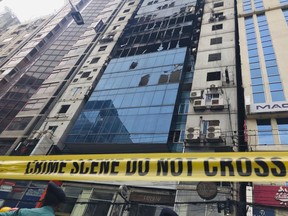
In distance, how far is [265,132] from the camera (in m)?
19.7

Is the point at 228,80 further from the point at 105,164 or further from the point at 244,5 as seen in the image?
the point at 105,164

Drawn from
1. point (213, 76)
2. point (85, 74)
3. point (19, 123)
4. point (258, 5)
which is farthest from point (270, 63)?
point (19, 123)

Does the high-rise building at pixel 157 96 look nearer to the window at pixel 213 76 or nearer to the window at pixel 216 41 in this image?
the window at pixel 213 76

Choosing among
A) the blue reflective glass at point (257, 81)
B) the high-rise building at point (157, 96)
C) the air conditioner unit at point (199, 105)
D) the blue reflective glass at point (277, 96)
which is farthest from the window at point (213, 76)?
the blue reflective glass at point (277, 96)

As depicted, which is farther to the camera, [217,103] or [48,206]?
[217,103]

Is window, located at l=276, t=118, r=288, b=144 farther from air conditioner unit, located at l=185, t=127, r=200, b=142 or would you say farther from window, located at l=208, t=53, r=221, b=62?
window, located at l=208, t=53, r=221, b=62

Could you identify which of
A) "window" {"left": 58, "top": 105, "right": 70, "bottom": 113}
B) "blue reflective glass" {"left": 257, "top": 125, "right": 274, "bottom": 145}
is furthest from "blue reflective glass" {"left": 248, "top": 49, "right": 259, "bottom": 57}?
"window" {"left": 58, "top": 105, "right": 70, "bottom": 113}

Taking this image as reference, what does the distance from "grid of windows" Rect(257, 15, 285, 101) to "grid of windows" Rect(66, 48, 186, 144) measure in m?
8.77

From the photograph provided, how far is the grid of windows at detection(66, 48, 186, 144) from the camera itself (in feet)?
78.8

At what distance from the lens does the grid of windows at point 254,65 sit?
890 inches

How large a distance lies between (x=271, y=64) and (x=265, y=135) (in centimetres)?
897

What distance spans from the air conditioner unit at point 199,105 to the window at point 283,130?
609cm

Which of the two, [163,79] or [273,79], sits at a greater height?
[163,79]

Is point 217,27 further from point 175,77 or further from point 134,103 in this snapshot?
point 134,103
